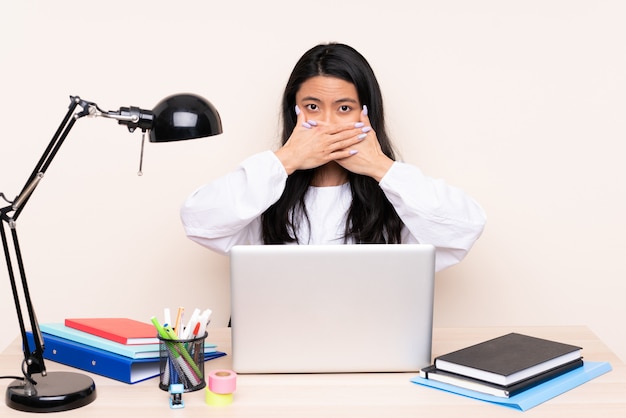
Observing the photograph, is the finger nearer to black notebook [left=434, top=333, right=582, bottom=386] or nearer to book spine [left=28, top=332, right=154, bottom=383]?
black notebook [left=434, top=333, right=582, bottom=386]

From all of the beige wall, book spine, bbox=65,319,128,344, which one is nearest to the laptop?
book spine, bbox=65,319,128,344

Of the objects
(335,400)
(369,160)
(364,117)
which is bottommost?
(335,400)

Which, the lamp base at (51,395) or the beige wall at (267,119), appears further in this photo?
the beige wall at (267,119)

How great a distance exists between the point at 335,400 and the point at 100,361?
51 cm

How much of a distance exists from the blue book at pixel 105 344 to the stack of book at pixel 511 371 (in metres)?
0.54

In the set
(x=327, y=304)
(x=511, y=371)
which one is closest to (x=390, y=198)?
(x=327, y=304)

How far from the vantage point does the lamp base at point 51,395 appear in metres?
1.38

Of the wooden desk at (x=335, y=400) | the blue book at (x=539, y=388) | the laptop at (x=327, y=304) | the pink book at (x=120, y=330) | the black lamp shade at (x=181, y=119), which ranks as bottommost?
the wooden desk at (x=335, y=400)

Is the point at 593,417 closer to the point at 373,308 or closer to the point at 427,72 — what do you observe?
the point at 373,308

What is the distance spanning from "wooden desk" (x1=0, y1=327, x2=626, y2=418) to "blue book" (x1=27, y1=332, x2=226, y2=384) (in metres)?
0.02

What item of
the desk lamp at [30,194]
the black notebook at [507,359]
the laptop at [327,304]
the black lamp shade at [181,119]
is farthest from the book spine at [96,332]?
the black notebook at [507,359]

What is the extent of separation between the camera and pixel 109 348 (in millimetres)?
1588

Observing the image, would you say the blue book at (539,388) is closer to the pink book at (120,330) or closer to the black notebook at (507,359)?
the black notebook at (507,359)

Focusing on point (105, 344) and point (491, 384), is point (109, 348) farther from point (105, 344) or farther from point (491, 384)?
point (491, 384)
